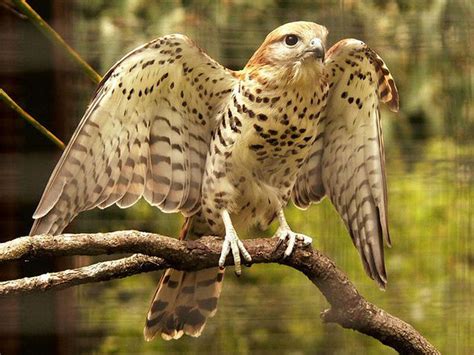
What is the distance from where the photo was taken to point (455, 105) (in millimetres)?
2557

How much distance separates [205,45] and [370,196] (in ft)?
1.84

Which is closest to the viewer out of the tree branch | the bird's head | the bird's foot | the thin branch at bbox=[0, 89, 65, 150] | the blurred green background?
the tree branch

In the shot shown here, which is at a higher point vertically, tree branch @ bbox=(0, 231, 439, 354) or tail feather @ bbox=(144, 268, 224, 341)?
tree branch @ bbox=(0, 231, 439, 354)

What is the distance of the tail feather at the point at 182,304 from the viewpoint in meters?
2.10

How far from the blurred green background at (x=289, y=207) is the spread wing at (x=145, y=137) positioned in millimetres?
173

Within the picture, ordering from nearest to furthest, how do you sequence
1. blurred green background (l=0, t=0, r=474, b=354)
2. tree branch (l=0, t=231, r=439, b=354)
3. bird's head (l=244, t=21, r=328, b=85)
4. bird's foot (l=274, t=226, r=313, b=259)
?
tree branch (l=0, t=231, r=439, b=354)
bird's foot (l=274, t=226, r=313, b=259)
bird's head (l=244, t=21, r=328, b=85)
blurred green background (l=0, t=0, r=474, b=354)

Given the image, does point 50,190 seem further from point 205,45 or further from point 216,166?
point 205,45

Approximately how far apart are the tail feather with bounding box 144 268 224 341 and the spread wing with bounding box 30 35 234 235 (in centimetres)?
15

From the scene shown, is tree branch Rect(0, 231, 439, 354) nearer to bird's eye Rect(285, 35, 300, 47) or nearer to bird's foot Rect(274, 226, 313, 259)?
bird's foot Rect(274, 226, 313, 259)

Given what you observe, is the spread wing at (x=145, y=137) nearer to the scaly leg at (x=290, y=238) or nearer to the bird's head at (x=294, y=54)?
the bird's head at (x=294, y=54)

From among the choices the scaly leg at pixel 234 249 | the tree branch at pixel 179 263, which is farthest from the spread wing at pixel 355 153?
the scaly leg at pixel 234 249

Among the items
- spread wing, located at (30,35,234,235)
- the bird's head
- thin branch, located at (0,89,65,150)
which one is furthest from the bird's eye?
thin branch, located at (0,89,65,150)

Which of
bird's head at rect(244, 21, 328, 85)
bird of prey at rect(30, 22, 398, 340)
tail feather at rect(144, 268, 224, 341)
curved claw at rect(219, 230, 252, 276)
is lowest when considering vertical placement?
tail feather at rect(144, 268, 224, 341)

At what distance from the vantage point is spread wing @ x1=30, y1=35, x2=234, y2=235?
1836 millimetres
